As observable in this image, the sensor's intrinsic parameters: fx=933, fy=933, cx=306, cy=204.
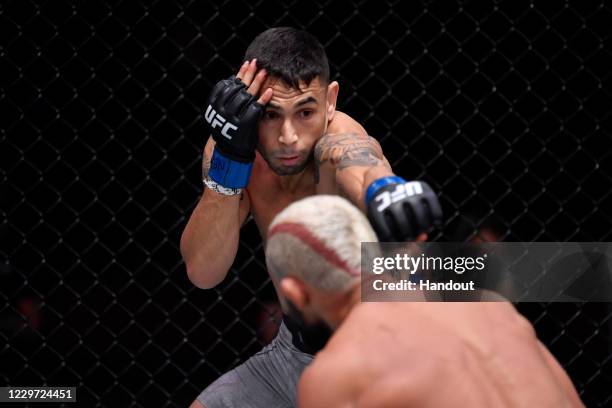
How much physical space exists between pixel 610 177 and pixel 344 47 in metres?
1.08

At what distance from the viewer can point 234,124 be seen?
210 centimetres

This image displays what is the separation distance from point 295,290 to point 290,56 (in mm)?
760

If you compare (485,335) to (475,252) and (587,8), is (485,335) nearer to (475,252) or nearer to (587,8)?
(475,252)

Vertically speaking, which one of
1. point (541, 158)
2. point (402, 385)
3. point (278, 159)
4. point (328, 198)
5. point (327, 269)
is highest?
point (541, 158)

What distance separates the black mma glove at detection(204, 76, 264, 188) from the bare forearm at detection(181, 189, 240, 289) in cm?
14

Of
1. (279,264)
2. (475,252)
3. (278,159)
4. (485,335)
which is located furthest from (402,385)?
(475,252)

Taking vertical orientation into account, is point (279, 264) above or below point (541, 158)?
below

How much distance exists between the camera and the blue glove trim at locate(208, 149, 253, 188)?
219cm

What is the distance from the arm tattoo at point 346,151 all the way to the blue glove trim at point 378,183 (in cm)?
16

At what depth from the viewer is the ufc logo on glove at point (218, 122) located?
210cm

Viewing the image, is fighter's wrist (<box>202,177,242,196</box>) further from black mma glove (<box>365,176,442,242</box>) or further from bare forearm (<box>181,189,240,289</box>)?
black mma glove (<box>365,176,442,242</box>)

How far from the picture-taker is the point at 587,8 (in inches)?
128

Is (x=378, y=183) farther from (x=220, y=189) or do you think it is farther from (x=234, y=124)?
(x=220, y=189)

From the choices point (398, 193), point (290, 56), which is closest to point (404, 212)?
point (398, 193)
